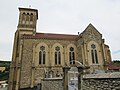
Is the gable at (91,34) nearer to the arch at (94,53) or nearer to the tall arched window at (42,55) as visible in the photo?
the arch at (94,53)

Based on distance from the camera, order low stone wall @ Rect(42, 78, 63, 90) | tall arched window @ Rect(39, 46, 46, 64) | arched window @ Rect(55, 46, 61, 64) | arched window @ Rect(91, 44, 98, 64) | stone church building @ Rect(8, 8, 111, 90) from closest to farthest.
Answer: low stone wall @ Rect(42, 78, 63, 90) → stone church building @ Rect(8, 8, 111, 90) → tall arched window @ Rect(39, 46, 46, 64) → arched window @ Rect(91, 44, 98, 64) → arched window @ Rect(55, 46, 61, 64)

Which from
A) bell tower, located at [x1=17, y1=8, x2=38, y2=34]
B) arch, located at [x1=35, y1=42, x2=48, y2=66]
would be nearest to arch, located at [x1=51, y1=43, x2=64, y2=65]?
arch, located at [x1=35, y1=42, x2=48, y2=66]

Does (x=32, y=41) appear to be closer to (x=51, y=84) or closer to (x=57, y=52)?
(x=57, y=52)

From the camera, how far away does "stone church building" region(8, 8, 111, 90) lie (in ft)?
91.7

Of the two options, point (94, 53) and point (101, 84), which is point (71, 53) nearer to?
point (94, 53)

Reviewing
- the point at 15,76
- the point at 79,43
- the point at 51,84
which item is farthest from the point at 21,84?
the point at 79,43

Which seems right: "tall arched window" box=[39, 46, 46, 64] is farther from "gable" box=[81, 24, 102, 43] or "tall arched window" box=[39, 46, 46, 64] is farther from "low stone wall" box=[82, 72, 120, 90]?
"low stone wall" box=[82, 72, 120, 90]

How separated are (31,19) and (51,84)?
24.7m

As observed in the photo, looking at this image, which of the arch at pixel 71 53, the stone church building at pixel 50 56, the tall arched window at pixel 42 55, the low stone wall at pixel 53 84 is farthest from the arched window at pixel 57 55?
the low stone wall at pixel 53 84

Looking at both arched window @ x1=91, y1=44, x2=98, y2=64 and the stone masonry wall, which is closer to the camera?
the stone masonry wall

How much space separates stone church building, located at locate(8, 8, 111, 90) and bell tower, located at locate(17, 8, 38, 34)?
2.30 m

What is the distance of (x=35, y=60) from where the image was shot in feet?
96.5

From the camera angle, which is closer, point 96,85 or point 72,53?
point 96,85

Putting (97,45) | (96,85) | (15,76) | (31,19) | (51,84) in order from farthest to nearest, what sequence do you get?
1. (31,19)
2. (97,45)
3. (15,76)
4. (51,84)
5. (96,85)
